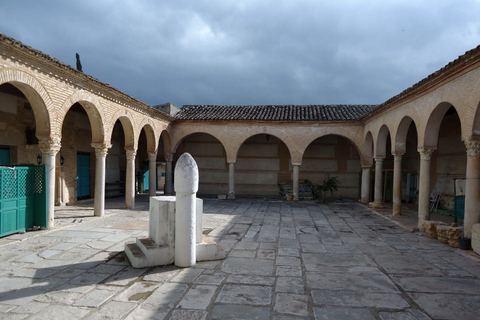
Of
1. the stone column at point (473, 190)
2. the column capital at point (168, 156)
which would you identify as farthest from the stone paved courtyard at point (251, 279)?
the column capital at point (168, 156)

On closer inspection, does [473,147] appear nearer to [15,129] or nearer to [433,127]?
[433,127]

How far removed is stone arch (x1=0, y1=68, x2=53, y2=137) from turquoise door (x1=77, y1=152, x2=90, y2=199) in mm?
6247

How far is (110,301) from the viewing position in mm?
4215

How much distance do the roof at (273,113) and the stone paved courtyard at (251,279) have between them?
8362 mm

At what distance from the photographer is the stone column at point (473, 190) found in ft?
23.5

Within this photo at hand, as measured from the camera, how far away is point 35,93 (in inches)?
300

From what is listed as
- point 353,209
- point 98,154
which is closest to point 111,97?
point 98,154

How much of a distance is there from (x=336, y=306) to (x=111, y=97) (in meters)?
9.59

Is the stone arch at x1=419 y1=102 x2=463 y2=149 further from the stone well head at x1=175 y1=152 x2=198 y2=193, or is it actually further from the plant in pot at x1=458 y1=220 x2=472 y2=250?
the stone well head at x1=175 y1=152 x2=198 y2=193

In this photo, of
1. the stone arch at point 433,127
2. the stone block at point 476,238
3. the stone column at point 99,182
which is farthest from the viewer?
the stone column at point 99,182

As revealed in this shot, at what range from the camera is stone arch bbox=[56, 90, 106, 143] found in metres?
8.59

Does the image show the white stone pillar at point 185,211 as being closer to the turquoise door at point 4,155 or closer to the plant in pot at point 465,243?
the plant in pot at point 465,243

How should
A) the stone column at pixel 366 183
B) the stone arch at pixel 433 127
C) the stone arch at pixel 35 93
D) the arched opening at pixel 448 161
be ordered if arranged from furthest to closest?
the stone column at pixel 366 183 → the arched opening at pixel 448 161 → the stone arch at pixel 433 127 → the stone arch at pixel 35 93

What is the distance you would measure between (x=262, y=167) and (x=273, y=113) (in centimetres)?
348
